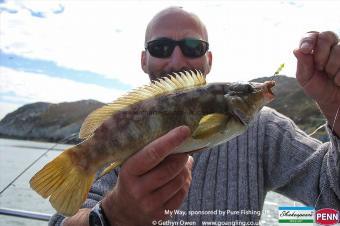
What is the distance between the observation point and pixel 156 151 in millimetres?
2488

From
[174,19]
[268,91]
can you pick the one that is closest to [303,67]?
[268,91]

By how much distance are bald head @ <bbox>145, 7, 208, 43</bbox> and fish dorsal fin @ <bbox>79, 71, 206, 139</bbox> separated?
6.79 feet

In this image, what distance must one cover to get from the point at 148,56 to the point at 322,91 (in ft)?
7.44

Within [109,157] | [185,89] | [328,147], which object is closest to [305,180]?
[328,147]

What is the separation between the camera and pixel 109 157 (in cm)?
264

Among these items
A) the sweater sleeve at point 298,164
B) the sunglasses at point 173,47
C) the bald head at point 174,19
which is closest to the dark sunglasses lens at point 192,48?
the sunglasses at point 173,47

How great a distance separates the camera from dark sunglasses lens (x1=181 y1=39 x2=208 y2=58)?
4594mm

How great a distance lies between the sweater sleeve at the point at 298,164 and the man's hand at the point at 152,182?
1.56 m

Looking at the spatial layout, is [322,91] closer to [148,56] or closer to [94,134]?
[94,134]

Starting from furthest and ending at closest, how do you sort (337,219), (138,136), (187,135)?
(337,219), (138,136), (187,135)

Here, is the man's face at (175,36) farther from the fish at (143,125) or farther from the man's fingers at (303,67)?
the fish at (143,125)

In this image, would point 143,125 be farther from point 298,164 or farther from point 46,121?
point 46,121

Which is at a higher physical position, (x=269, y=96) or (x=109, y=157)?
(x=269, y=96)

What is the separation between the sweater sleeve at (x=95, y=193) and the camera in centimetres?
386
